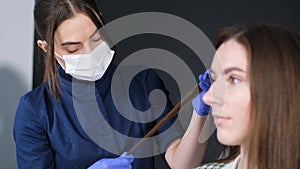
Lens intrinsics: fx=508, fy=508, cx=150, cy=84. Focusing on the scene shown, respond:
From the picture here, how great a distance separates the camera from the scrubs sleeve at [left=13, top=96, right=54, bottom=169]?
1411mm

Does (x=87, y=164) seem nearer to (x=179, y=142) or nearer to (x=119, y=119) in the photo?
(x=119, y=119)

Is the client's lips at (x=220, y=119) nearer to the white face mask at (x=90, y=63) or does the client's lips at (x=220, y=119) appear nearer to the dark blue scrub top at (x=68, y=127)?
the dark blue scrub top at (x=68, y=127)

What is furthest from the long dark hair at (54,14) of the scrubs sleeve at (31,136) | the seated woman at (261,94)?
the seated woman at (261,94)

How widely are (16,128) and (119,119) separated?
29 cm

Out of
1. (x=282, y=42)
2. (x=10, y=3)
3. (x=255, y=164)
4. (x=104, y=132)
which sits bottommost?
(x=255, y=164)

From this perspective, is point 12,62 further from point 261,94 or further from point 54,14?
point 261,94

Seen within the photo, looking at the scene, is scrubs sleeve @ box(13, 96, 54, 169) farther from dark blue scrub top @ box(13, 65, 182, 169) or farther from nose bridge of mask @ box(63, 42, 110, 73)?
nose bridge of mask @ box(63, 42, 110, 73)

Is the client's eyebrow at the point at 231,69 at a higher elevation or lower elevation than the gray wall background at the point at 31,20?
lower

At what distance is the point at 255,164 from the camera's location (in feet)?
3.60

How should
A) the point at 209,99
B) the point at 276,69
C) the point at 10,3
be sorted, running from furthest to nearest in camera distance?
the point at 10,3 < the point at 209,99 < the point at 276,69

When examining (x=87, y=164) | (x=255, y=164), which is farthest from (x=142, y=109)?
(x=255, y=164)

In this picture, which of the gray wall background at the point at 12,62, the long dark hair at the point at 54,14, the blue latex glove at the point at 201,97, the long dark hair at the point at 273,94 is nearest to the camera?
the long dark hair at the point at 273,94

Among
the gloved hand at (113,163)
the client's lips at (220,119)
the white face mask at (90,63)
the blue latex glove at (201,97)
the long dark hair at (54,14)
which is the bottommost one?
the gloved hand at (113,163)

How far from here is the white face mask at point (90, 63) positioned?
138 centimetres
